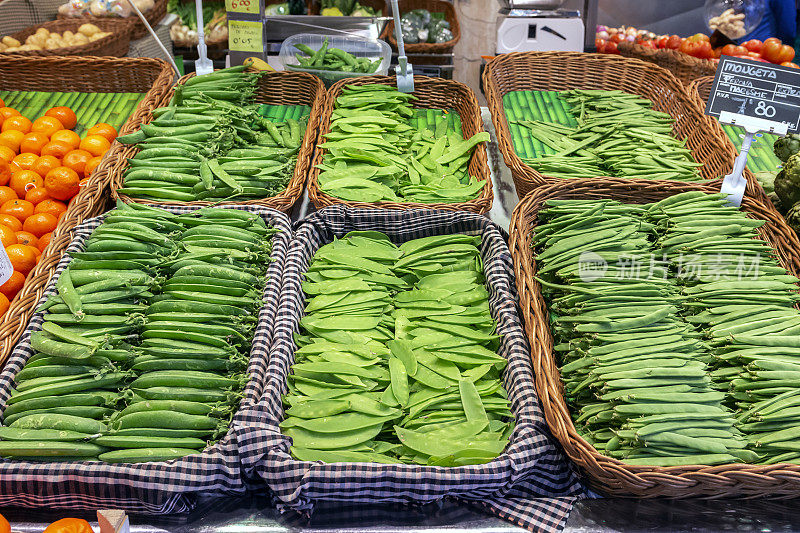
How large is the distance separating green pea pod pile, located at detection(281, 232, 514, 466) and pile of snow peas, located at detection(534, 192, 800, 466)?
0.95 ft

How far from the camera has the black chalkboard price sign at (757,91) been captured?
2.39m

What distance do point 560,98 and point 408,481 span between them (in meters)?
2.88

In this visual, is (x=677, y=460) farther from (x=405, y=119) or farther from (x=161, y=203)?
(x=405, y=119)

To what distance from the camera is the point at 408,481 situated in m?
1.57

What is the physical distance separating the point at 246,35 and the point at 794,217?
10.6 ft

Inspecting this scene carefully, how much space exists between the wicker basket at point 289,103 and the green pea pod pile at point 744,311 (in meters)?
1.56

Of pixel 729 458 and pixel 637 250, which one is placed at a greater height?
pixel 637 250

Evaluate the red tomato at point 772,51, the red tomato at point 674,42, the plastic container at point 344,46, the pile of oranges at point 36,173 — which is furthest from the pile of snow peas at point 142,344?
the red tomato at point 772,51

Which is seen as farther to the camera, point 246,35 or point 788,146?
point 246,35

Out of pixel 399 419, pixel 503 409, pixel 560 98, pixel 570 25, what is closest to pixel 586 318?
pixel 503 409

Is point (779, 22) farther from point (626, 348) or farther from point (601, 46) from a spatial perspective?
point (626, 348)

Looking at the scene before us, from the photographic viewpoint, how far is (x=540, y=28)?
4891 mm

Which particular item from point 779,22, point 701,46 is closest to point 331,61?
point 701,46

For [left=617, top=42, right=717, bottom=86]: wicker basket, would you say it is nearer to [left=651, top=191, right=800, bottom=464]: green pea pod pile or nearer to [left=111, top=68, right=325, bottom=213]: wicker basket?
[left=651, top=191, right=800, bottom=464]: green pea pod pile
